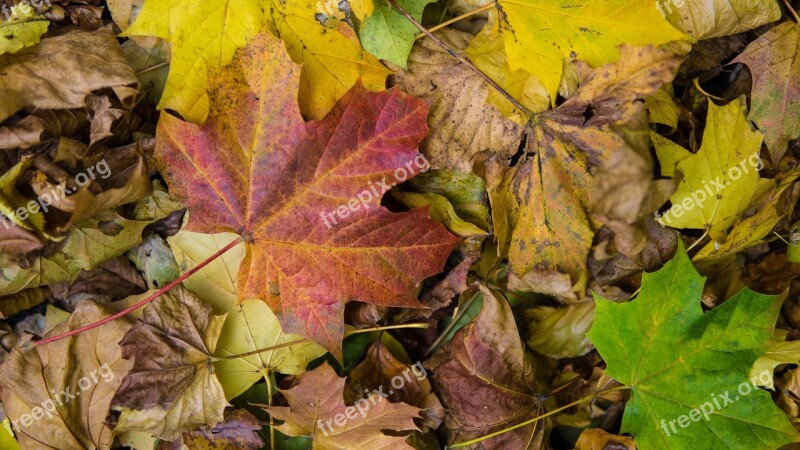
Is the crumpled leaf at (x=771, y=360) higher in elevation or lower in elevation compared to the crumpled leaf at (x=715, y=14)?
lower

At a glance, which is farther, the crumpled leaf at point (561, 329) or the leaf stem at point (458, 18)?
the crumpled leaf at point (561, 329)

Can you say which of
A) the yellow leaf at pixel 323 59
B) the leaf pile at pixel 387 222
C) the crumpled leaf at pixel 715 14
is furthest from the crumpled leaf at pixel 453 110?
the crumpled leaf at pixel 715 14

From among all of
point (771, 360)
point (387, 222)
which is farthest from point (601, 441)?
point (387, 222)

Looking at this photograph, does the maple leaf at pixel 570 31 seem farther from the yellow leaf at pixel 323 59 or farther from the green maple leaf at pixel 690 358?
the green maple leaf at pixel 690 358

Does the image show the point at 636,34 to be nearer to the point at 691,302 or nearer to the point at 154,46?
the point at 691,302

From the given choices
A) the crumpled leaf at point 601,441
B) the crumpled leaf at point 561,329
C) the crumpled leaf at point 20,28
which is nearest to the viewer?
the crumpled leaf at point 20,28

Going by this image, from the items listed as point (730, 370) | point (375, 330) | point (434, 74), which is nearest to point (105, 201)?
point (375, 330)

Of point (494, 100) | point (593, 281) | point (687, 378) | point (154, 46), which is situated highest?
point (154, 46)

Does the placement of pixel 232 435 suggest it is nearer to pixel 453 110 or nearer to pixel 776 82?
pixel 453 110

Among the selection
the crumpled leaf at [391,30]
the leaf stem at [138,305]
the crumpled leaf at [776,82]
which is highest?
the crumpled leaf at [391,30]
